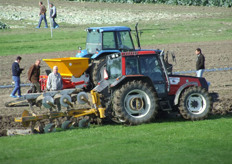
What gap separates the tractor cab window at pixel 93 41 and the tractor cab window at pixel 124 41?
77cm

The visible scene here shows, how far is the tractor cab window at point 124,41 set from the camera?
1714 cm

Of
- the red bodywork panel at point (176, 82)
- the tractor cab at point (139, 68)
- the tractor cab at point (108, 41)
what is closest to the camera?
the tractor cab at point (139, 68)

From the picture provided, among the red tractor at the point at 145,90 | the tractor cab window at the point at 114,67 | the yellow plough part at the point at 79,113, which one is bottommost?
the yellow plough part at the point at 79,113

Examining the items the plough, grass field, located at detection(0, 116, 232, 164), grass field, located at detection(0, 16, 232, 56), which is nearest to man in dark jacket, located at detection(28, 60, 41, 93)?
the plough

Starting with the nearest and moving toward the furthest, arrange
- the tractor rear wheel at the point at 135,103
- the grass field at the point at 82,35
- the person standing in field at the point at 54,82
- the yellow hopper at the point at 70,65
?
the tractor rear wheel at the point at 135,103 → the person standing in field at the point at 54,82 → the yellow hopper at the point at 70,65 → the grass field at the point at 82,35

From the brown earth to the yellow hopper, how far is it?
6.53 ft

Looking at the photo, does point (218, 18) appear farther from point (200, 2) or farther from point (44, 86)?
point (44, 86)

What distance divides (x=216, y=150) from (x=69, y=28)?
1006 inches

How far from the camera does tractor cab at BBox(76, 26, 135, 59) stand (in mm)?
16922

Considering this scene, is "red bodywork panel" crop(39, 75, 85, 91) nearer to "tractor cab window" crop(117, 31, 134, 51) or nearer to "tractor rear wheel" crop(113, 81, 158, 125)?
"tractor cab window" crop(117, 31, 134, 51)

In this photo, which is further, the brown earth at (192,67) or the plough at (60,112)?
the brown earth at (192,67)

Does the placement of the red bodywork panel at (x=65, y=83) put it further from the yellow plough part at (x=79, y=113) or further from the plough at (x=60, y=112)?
the yellow plough part at (x=79, y=113)

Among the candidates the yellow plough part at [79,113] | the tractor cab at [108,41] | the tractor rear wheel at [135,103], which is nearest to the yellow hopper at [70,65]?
the tractor cab at [108,41]

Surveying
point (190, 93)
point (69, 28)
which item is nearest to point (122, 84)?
point (190, 93)
